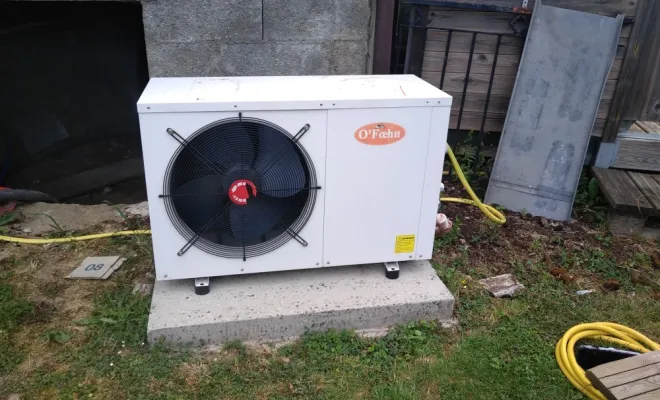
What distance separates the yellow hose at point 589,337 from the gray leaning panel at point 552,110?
137cm

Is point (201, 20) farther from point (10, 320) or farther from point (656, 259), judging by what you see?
point (656, 259)

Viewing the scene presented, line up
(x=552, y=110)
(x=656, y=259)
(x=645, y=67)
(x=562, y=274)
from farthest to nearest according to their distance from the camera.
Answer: (x=645, y=67), (x=552, y=110), (x=656, y=259), (x=562, y=274)

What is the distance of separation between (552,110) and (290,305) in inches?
97.2

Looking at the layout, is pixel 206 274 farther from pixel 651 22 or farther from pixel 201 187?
pixel 651 22

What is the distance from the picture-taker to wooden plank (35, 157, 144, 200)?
16.3ft

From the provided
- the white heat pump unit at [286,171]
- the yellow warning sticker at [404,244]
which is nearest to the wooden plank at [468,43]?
the white heat pump unit at [286,171]

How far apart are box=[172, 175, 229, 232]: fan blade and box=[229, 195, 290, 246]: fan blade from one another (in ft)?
0.29

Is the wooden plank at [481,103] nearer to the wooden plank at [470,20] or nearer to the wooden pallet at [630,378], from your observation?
the wooden plank at [470,20]

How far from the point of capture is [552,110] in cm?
376

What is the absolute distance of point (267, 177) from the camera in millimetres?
2361

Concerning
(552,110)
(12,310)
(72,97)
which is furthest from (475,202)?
(72,97)

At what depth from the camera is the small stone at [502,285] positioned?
286 cm

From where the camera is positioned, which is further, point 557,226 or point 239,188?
point 557,226

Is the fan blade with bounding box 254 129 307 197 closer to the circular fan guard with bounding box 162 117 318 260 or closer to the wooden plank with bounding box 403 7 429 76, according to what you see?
the circular fan guard with bounding box 162 117 318 260
